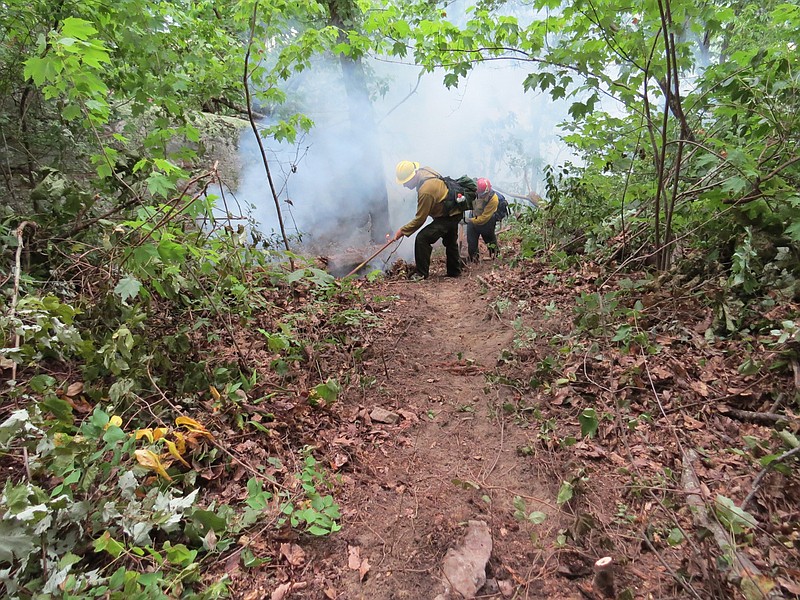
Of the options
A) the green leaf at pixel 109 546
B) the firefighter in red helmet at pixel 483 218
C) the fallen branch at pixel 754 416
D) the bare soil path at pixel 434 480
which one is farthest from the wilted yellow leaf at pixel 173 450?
the firefighter in red helmet at pixel 483 218

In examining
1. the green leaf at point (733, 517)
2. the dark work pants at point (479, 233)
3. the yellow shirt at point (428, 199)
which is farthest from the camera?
the dark work pants at point (479, 233)

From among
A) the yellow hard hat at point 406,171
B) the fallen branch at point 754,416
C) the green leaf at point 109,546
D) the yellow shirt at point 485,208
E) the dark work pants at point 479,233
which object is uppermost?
the yellow hard hat at point 406,171

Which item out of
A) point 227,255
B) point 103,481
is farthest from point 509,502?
point 227,255

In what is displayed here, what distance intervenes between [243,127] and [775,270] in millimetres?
8912

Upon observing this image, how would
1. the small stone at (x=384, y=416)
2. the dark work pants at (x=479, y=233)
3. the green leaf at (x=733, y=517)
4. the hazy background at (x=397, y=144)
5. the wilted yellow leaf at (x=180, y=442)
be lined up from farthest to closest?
the hazy background at (x=397, y=144) < the dark work pants at (x=479, y=233) < the small stone at (x=384, y=416) < the wilted yellow leaf at (x=180, y=442) < the green leaf at (x=733, y=517)

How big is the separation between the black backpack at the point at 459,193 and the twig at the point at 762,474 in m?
5.22

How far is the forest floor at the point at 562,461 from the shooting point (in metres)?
1.62

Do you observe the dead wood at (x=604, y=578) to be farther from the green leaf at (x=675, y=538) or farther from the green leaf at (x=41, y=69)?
the green leaf at (x=41, y=69)

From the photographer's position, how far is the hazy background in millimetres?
9234

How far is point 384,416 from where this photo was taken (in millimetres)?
2799

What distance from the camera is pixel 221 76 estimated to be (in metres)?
4.80

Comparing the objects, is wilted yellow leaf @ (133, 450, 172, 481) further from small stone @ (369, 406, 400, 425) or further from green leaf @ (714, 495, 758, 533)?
green leaf @ (714, 495, 758, 533)

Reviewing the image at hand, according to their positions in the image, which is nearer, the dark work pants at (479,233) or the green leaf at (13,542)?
the green leaf at (13,542)

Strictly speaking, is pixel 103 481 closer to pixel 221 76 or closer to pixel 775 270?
pixel 775 270
